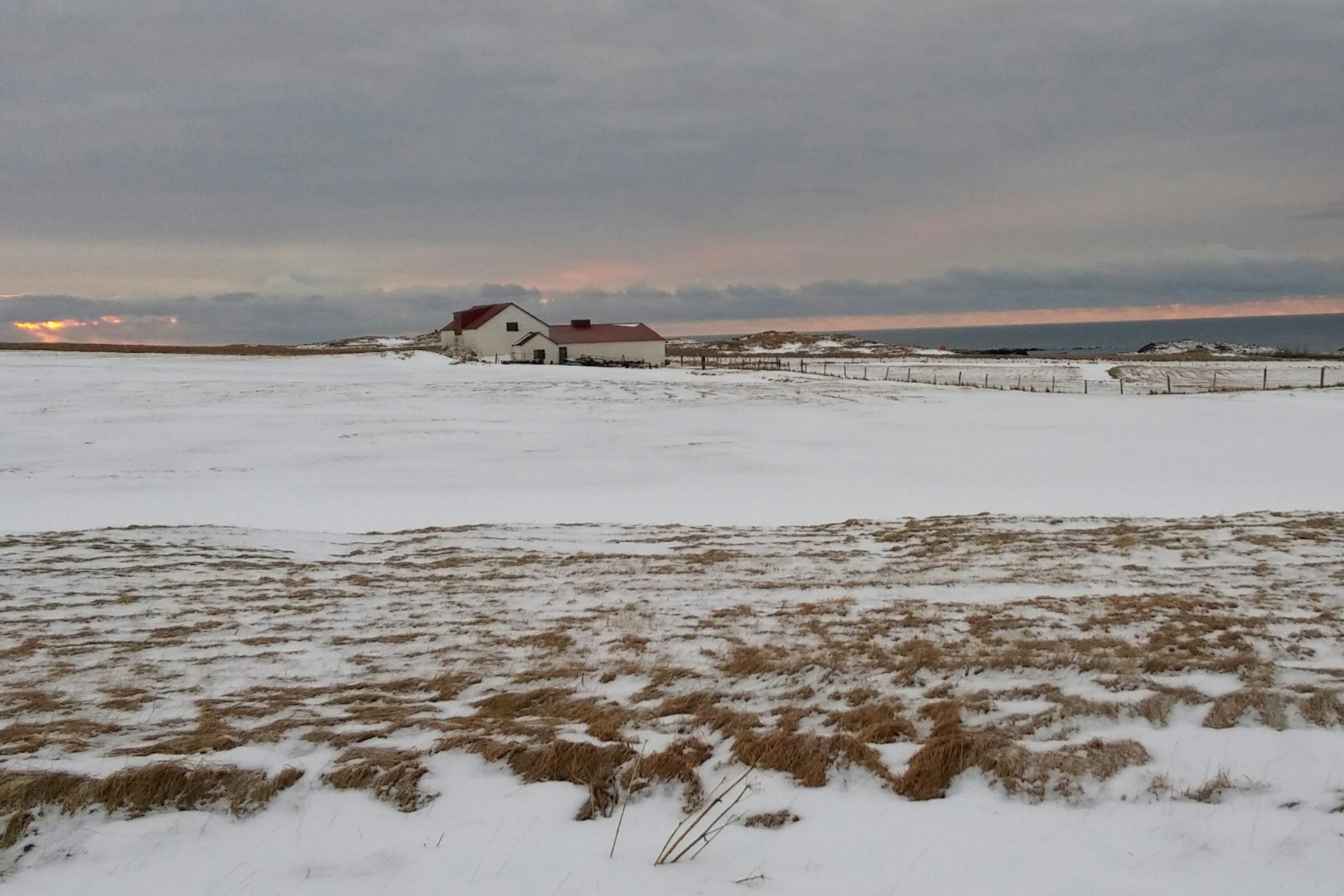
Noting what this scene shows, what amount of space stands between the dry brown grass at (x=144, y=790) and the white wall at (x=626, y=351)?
81.9 metres

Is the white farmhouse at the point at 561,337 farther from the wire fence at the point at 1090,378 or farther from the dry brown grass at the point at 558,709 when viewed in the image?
the dry brown grass at the point at 558,709

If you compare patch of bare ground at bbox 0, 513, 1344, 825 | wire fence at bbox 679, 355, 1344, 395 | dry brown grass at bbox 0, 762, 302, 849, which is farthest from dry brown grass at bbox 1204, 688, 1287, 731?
wire fence at bbox 679, 355, 1344, 395

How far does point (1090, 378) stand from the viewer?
66562mm

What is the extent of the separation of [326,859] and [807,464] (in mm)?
21275

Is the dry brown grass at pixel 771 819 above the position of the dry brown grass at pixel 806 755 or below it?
below

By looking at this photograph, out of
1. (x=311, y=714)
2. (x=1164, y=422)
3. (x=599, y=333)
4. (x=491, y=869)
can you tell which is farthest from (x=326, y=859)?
(x=599, y=333)

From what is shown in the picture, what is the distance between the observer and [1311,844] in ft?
15.3

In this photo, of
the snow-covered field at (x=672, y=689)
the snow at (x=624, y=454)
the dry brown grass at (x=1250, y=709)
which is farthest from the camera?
the snow at (x=624, y=454)

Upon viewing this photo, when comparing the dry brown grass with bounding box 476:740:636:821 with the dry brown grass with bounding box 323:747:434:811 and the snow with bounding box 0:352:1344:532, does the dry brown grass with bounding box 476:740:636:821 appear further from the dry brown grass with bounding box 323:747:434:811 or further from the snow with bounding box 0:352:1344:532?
the snow with bounding box 0:352:1344:532

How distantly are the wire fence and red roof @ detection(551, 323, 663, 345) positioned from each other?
516 cm

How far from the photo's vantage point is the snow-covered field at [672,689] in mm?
4703

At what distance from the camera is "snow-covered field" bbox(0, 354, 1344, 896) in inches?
185

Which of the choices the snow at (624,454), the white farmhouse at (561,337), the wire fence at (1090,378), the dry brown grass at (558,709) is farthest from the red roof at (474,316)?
the dry brown grass at (558,709)

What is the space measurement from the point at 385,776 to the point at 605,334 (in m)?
85.4
